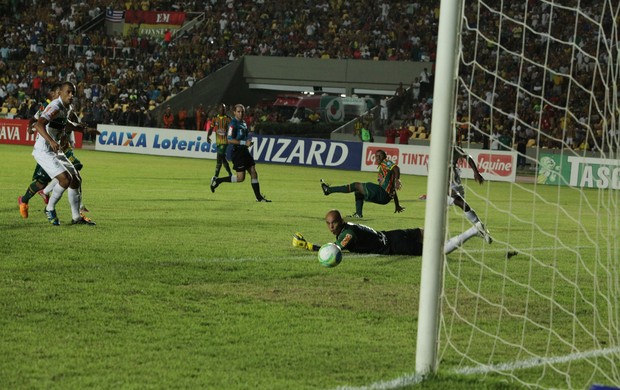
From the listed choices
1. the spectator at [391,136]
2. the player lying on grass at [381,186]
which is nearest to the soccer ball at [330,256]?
the player lying on grass at [381,186]

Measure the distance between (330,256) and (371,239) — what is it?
1.16 m

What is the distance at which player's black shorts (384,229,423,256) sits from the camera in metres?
11.6

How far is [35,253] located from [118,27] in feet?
154

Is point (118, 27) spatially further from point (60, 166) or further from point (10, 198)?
point (60, 166)

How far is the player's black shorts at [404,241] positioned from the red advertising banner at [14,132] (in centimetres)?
3234

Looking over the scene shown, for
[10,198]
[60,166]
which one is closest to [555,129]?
[10,198]

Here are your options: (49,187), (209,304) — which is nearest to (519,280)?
(209,304)

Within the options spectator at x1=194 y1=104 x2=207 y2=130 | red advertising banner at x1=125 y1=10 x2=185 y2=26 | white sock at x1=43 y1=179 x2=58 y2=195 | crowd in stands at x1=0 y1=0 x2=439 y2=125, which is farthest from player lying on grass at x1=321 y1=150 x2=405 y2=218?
red advertising banner at x1=125 y1=10 x2=185 y2=26

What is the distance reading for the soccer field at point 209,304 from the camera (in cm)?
590

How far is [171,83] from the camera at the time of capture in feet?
161

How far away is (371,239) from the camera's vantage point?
11.4 metres

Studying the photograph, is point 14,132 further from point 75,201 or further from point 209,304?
point 209,304

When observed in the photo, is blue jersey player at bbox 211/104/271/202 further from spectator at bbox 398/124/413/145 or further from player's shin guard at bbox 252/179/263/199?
spectator at bbox 398/124/413/145

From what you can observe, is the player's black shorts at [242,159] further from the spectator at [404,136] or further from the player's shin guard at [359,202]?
the spectator at [404,136]
